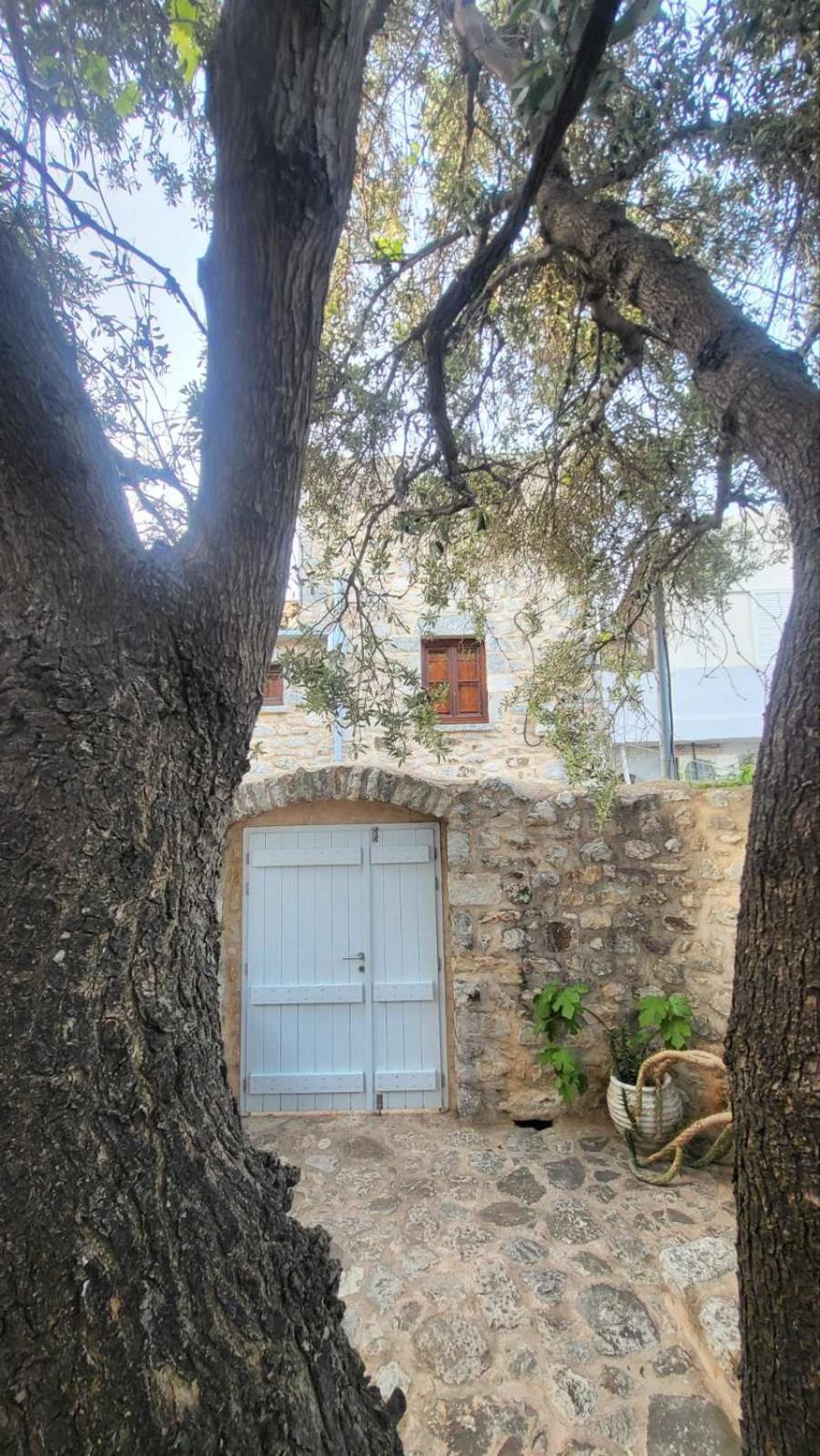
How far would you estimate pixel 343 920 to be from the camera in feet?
13.4

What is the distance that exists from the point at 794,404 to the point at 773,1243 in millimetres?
1115

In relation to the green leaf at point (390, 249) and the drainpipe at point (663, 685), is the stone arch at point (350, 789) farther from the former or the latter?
the green leaf at point (390, 249)

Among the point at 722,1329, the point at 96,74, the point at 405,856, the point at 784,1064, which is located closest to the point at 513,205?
the point at 96,74

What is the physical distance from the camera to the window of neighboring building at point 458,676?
559cm

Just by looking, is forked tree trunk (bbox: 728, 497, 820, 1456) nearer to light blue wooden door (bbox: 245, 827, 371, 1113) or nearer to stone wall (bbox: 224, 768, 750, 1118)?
stone wall (bbox: 224, 768, 750, 1118)

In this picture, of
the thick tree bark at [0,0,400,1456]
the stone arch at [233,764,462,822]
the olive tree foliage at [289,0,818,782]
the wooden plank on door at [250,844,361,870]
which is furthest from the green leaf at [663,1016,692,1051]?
the thick tree bark at [0,0,400,1456]

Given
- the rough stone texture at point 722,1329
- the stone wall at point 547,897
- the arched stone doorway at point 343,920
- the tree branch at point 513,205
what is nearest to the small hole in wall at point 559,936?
the stone wall at point 547,897

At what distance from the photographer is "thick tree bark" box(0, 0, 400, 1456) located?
53cm

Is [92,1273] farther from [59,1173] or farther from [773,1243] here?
[773,1243]

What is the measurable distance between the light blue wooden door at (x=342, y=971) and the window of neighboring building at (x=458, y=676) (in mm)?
1715

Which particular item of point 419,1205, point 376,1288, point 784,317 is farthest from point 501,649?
point 376,1288

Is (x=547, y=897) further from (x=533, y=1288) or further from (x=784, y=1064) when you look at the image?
(x=784, y=1064)

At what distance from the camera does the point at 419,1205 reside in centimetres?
278

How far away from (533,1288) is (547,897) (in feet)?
5.81
